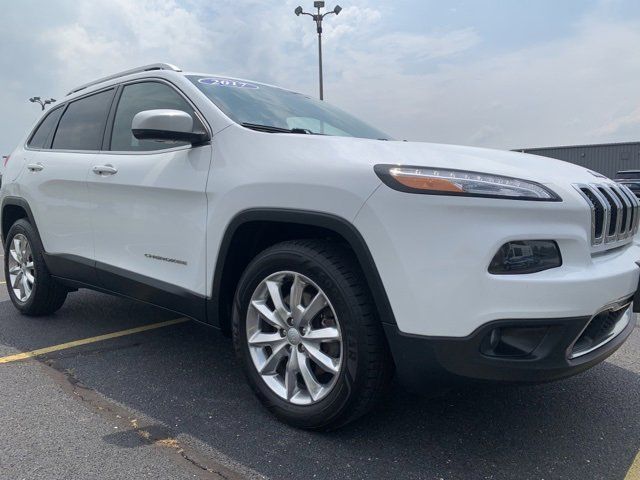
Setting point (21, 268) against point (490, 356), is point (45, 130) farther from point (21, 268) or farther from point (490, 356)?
point (490, 356)

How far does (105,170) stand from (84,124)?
79cm

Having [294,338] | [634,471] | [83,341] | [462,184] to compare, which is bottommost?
[634,471]

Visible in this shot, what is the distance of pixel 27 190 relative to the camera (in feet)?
14.4

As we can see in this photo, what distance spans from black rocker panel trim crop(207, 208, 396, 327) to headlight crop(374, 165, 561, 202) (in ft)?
0.90

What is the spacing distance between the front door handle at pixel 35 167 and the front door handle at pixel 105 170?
942 mm

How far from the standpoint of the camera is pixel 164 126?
277 cm

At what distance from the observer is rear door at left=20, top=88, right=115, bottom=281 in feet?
12.4

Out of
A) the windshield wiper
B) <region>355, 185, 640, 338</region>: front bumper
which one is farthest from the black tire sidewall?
the windshield wiper

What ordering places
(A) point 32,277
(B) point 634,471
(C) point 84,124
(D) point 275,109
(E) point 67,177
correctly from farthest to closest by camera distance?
1. (A) point 32,277
2. (C) point 84,124
3. (E) point 67,177
4. (D) point 275,109
5. (B) point 634,471

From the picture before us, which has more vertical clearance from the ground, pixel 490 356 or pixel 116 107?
pixel 116 107

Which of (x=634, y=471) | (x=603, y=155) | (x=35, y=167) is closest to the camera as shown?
(x=634, y=471)

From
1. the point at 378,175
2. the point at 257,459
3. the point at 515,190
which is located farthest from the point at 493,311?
the point at 257,459

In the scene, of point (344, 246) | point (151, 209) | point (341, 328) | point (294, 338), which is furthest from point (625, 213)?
point (151, 209)

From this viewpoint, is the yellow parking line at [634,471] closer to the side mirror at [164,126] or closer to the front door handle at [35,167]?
the side mirror at [164,126]
